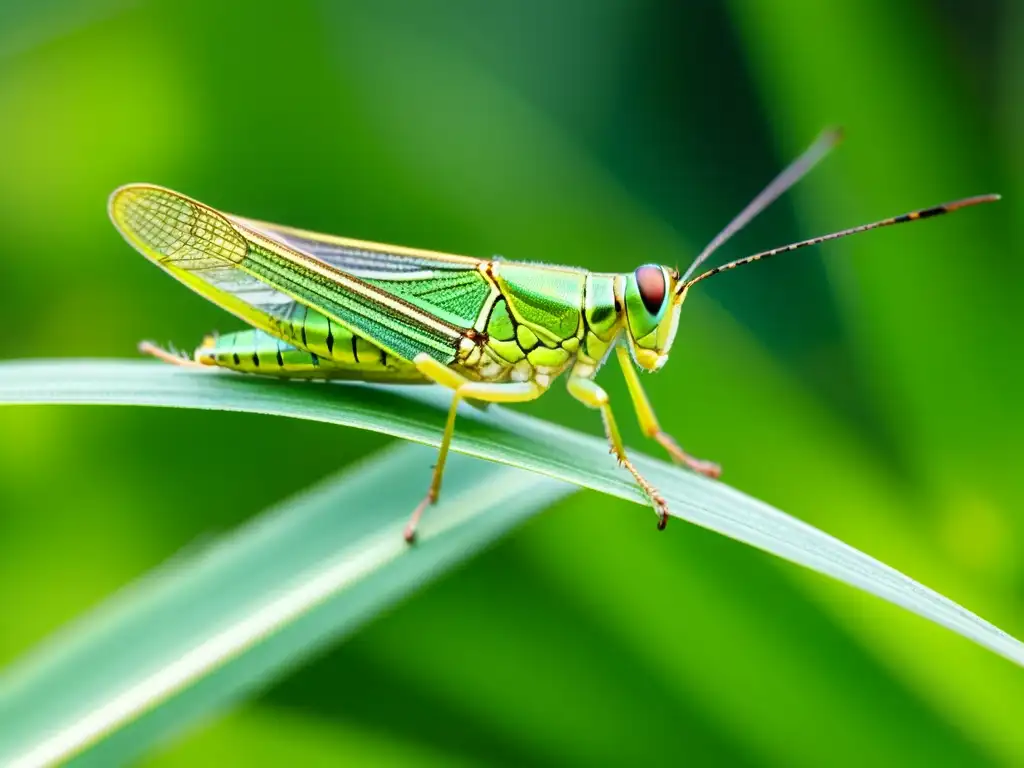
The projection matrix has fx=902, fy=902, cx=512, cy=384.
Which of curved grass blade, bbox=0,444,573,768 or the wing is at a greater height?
the wing

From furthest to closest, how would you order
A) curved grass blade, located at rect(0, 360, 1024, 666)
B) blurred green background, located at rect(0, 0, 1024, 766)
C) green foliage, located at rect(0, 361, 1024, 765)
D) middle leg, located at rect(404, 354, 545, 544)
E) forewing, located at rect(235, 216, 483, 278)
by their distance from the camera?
forewing, located at rect(235, 216, 483, 278) → blurred green background, located at rect(0, 0, 1024, 766) → middle leg, located at rect(404, 354, 545, 544) → green foliage, located at rect(0, 361, 1024, 765) → curved grass blade, located at rect(0, 360, 1024, 666)

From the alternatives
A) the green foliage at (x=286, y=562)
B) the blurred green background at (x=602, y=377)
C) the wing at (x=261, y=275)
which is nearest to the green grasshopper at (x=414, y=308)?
the wing at (x=261, y=275)

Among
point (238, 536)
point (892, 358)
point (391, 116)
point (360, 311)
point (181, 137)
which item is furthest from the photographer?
point (391, 116)

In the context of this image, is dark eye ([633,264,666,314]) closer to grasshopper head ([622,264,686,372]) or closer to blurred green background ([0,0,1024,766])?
grasshopper head ([622,264,686,372])

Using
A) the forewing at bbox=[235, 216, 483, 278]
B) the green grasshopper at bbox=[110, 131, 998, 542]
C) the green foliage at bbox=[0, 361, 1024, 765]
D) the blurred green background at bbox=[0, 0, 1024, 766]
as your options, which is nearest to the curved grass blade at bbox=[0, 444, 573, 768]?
the green foliage at bbox=[0, 361, 1024, 765]

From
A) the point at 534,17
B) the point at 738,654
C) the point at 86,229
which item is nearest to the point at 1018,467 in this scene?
the point at 738,654

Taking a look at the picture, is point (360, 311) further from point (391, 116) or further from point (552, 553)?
point (391, 116)

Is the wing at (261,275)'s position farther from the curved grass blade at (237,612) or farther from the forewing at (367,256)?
the curved grass blade at (237,612)
